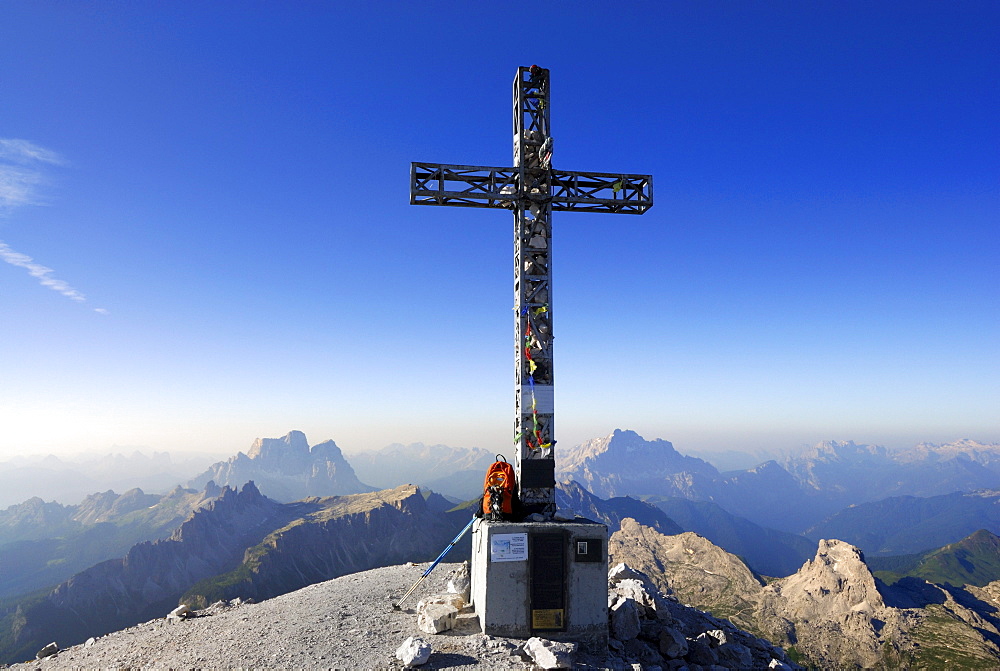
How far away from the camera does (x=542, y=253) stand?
52.5ft

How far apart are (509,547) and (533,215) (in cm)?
965

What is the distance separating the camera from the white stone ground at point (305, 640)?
13.1 metres

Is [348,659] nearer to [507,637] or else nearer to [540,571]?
[507,637]

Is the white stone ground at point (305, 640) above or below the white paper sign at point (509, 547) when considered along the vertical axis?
below

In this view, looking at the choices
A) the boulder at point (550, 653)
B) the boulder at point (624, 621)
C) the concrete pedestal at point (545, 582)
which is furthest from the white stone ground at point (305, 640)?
the boulder at point (624, 621)

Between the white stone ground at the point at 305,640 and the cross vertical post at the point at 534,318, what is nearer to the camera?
the white stone ground at the point at 305,640

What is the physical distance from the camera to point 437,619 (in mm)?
14109

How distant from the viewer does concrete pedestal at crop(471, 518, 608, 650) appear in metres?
13.9

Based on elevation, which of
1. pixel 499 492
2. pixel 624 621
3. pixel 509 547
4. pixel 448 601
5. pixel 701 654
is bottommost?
pixel 701 654

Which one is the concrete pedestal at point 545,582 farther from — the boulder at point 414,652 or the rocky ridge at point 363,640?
the boulder at point 414,652

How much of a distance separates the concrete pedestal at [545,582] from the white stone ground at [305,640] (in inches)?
25.6

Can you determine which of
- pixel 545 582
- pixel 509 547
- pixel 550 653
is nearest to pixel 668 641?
pixel 545 582

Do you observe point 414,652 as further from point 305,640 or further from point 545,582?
point 305,640

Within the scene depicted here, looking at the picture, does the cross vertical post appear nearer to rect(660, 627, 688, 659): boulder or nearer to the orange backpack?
the orange backpack
